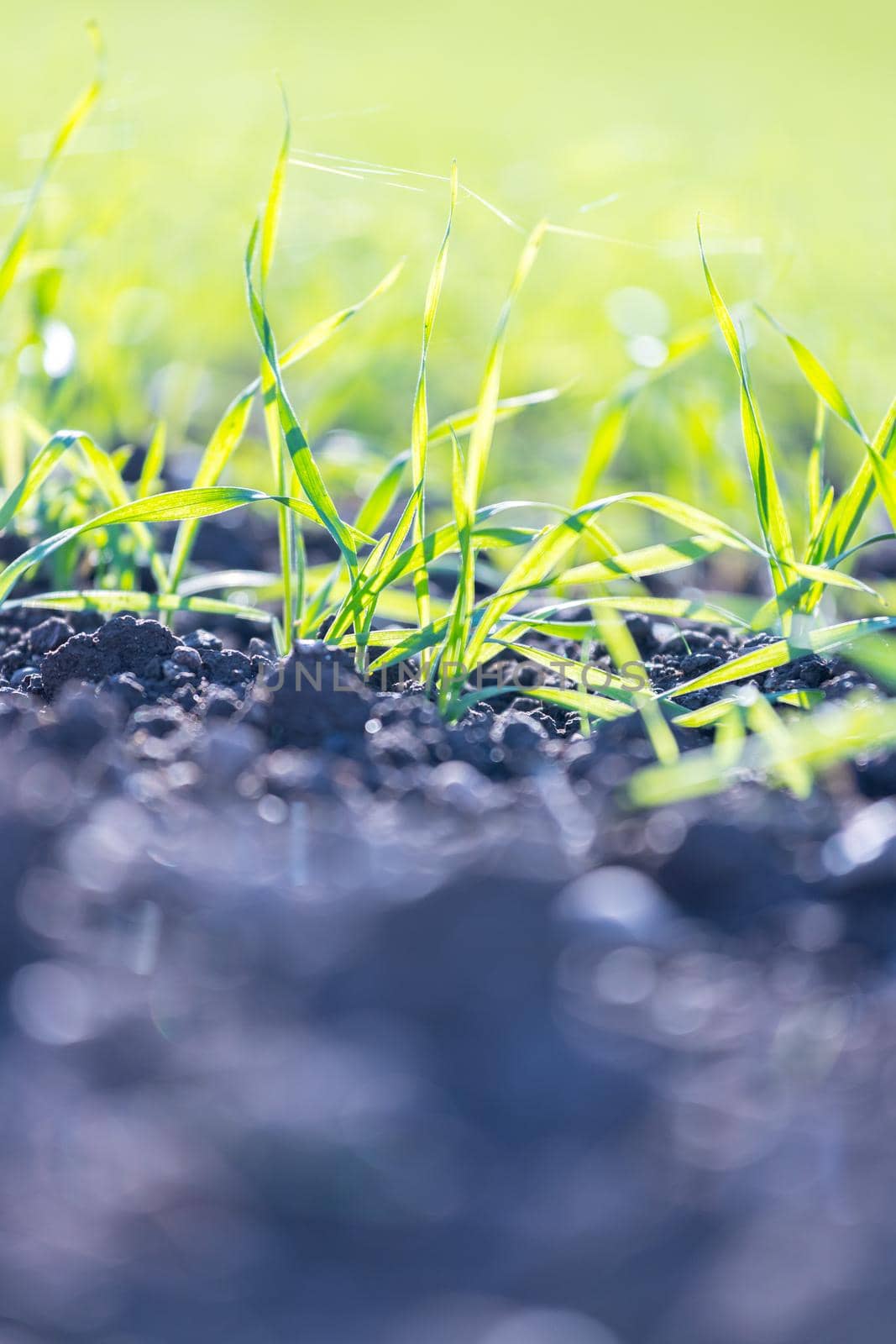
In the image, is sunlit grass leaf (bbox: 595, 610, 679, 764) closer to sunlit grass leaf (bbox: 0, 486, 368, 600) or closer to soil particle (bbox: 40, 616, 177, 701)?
sunlit grass leaf (bbox: 0, 486, 368, 600)

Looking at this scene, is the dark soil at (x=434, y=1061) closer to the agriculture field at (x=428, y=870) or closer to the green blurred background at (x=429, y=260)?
the agriculture field at (x=428, y=870)

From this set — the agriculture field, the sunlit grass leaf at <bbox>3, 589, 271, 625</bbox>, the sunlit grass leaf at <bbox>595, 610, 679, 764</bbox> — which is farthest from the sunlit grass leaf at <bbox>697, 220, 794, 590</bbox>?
the sunlit grass leaf at <bbox>3, 589, 271, 625</bbox>

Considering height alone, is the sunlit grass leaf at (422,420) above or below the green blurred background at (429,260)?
below

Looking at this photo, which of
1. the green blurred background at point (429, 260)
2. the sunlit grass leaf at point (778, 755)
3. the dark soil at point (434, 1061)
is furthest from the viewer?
the green blurred background at point (429, 260)

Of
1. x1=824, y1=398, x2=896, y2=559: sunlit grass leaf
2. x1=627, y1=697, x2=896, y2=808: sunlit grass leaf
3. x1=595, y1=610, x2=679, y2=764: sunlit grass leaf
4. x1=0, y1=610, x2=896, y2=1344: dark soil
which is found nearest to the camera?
x1=0, y1=610, x2=896, y2=1344: dark soil

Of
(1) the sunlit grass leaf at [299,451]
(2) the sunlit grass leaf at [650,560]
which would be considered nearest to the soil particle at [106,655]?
(1) the sunlit grass leaf at [299,451]

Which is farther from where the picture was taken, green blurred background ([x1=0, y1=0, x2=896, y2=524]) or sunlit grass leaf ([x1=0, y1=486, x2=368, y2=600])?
green blurred background ([x1=0, y1=0, x2=896, y2=524])

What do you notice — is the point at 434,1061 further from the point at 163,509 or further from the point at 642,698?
the point at 163,509

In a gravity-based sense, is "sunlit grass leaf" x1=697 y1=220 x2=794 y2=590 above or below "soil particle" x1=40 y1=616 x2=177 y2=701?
above

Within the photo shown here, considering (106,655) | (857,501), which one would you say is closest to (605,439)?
(857,501)
